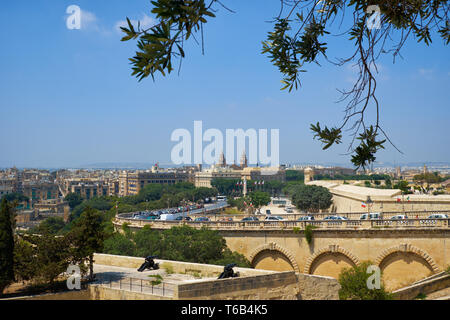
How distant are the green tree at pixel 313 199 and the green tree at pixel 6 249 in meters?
45.5

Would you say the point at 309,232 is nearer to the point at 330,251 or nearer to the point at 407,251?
the point at 330,251

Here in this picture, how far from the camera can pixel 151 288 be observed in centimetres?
1373

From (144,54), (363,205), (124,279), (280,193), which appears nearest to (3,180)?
(280,193)

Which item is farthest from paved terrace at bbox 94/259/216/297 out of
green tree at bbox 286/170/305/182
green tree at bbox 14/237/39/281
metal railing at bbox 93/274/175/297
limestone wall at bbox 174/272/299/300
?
green tree at bbox 286/170/305/182

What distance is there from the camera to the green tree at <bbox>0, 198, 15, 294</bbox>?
1437 centimetres

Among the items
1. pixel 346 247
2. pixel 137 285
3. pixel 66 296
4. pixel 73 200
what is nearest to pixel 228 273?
pixel 137 285

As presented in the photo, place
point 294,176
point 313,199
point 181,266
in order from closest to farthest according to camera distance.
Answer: point 181,266 → point 313,199 → point 294,176

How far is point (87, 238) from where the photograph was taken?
16125 mm

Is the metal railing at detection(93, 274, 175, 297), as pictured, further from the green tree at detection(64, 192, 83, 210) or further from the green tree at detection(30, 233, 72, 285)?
the green tree at detection(64, 192, 83, 210)

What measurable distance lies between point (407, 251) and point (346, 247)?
303 cm

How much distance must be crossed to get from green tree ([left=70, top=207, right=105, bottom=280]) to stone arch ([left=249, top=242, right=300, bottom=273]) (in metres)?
12.0

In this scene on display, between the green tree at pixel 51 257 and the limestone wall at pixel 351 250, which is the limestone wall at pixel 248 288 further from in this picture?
the limestone wall at pixel 351 250

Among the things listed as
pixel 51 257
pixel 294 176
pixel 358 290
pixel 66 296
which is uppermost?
pixel 51 257
